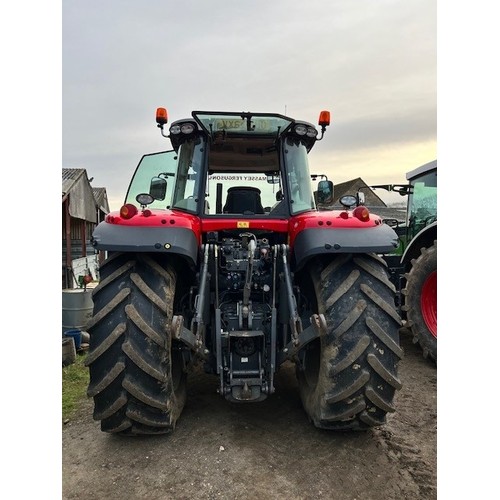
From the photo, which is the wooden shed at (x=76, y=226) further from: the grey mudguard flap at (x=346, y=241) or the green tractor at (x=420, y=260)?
the grey mudguard flap at (x=346, y=241)

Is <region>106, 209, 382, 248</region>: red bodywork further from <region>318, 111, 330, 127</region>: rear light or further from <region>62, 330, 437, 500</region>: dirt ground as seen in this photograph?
<region>62, 330, 437, 500</region>: dirt ground

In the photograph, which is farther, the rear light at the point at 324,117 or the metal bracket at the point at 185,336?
the rear light at the point at 324,117

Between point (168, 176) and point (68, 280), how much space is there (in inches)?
289

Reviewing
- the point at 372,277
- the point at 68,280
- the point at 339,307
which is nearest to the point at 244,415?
the point at 339,307

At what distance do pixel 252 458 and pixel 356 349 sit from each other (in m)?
0.94

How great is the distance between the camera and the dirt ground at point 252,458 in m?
2.29

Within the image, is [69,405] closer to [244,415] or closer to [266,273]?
[244,415]

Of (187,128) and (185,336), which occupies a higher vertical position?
(187,128)

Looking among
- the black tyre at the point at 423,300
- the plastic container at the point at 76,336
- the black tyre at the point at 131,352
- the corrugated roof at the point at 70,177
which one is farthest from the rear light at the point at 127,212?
the corrugated roof at the point at 70,177

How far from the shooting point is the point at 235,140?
11.8ft

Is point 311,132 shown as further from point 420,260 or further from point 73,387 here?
point 73,387

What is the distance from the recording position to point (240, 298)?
3.30 metres

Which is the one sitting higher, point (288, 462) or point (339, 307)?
point (339, 307)

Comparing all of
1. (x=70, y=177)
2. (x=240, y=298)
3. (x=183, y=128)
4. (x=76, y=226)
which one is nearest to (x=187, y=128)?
(x=183, y=128)
